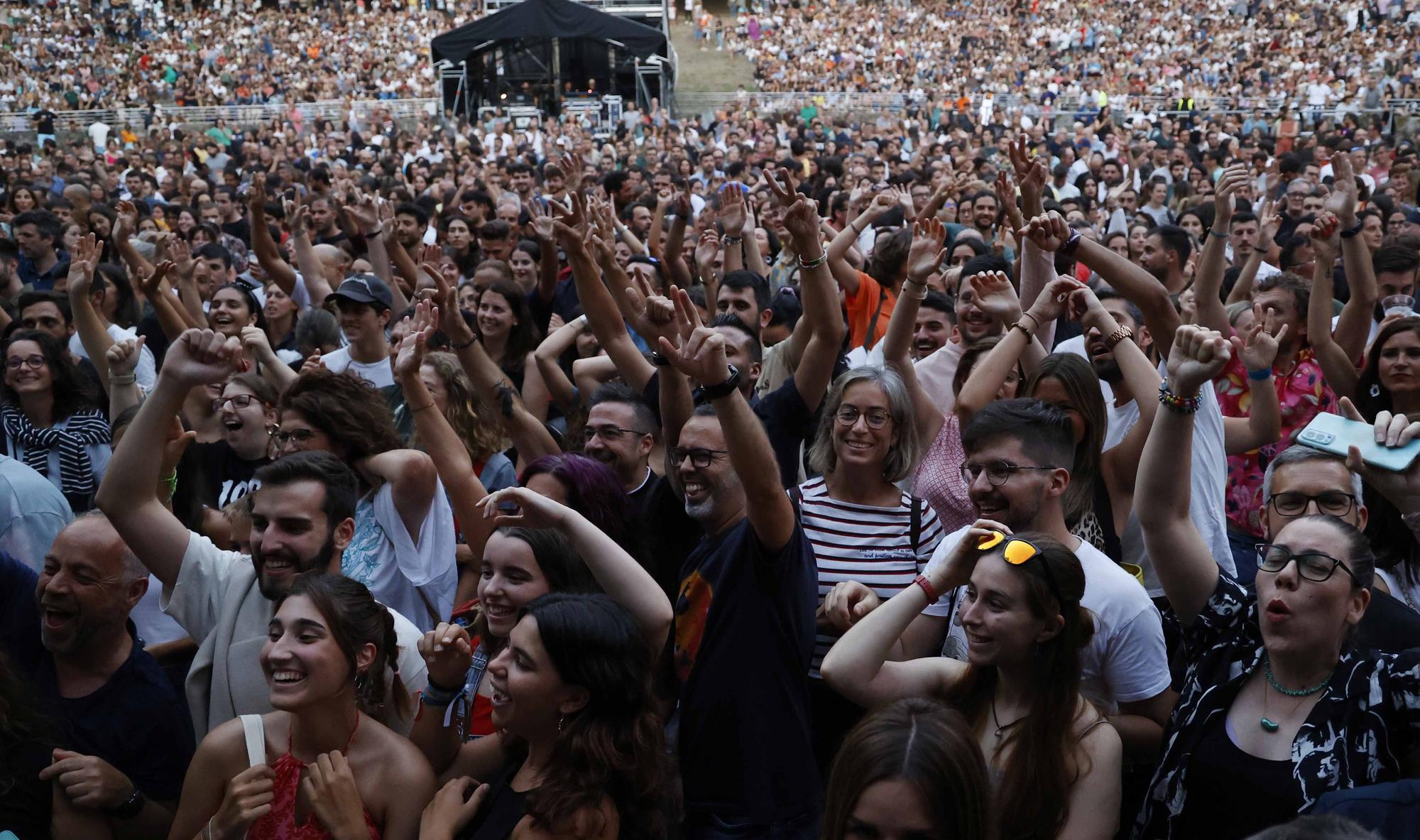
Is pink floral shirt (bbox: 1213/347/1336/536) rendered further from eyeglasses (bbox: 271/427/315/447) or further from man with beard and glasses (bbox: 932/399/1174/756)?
eyeglasses (bbox: 271/427/315/447)

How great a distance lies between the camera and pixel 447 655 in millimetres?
2990

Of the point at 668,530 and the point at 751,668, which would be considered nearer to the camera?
the point at 751,668

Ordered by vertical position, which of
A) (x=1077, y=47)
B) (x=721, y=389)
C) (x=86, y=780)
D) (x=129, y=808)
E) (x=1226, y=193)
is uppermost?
(x=1077, y=47)

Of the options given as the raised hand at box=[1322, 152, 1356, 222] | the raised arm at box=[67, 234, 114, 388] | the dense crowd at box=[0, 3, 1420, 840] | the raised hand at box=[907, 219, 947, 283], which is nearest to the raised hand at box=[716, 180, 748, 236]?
the dense crowd at box=[0, 3, 1420, 840]

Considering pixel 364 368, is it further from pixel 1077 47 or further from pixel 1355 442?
pixel 1077 47

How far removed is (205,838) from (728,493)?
4.83 feet

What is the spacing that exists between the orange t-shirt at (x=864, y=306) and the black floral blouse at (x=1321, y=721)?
3.96 metres

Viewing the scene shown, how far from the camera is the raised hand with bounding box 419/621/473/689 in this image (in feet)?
9.77

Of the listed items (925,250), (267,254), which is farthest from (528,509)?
(267,254)

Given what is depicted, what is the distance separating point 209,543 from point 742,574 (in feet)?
4.90

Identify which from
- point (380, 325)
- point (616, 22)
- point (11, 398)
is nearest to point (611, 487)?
point (380, 325)

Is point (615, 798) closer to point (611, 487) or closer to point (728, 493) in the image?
point (728, 493)

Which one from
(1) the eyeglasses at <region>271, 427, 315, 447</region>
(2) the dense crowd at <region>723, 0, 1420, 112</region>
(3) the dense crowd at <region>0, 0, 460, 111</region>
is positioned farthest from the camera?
(3) the dense crowd at <region>0, 0, 460, 111</region>

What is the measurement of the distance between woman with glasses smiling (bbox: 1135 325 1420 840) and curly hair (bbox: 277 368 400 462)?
2494 mm
